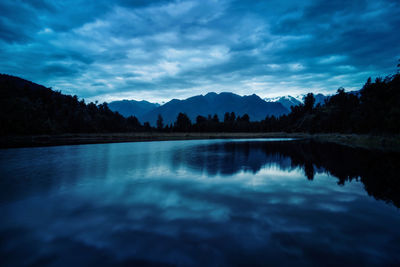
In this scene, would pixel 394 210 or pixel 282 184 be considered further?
pixel 282 184

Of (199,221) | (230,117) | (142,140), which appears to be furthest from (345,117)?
(230,117)

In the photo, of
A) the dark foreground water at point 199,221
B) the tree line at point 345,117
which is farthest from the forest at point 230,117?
the dark foreground water at point 199,221

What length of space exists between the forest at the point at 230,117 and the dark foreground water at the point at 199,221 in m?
44.7

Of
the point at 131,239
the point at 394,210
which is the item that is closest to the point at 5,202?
the point at 131,239

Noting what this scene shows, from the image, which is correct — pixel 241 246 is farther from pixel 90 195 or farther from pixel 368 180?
pixel 368 180

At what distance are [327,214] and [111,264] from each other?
26.0ft

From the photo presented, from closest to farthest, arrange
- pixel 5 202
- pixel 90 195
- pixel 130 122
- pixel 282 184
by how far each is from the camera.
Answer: pixel 5 202
pixel 90 195
pixel 282 184
pixel 130 122

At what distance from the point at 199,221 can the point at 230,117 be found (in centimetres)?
18643

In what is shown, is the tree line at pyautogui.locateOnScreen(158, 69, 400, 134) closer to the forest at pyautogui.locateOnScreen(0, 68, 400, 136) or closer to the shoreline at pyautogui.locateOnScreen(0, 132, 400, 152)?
the forest at pyautogui.locateOnScreen(0, 68, 400, 136)

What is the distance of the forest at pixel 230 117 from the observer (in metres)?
54.8

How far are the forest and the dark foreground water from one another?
44.7 metres

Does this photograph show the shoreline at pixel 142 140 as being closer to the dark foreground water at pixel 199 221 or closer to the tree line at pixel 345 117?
the tree line at pixel 345 117

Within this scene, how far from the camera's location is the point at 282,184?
514 inches

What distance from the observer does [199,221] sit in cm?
769
